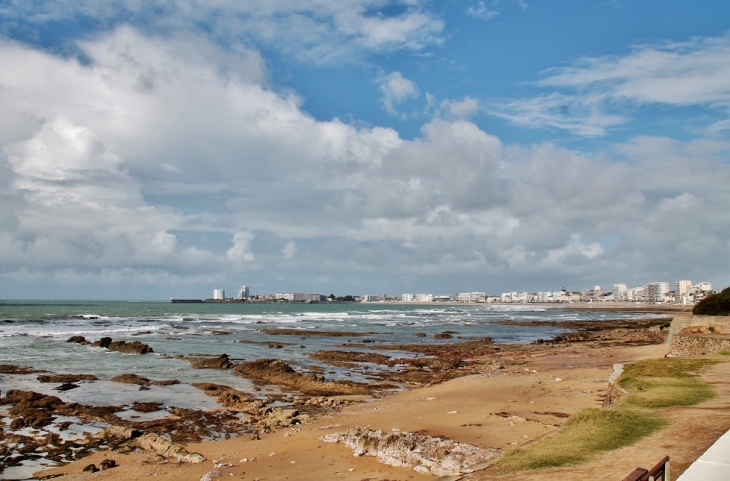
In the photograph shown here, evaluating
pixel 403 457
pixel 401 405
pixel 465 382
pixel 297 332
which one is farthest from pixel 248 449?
pixel 297 332

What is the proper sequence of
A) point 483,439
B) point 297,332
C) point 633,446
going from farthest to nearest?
point 297,332 < point 483,439 < point 633,446

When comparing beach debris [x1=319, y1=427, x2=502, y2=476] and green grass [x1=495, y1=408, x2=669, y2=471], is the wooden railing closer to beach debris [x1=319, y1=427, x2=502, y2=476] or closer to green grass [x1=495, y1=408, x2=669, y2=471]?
green grass [x1=495, y1=408, x2=669, y2=471]

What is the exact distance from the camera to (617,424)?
970 centimetres

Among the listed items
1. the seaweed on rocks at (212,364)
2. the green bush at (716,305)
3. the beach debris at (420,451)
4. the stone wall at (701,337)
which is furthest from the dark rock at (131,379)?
the green bush at (716,305)

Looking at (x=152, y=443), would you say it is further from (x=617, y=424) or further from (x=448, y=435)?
(x=617, y=424)

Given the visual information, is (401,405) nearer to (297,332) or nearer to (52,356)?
(52,356)

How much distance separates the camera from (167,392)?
20594mm

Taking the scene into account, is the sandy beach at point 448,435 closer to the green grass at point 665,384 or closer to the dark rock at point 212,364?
the green grass at point 665,384

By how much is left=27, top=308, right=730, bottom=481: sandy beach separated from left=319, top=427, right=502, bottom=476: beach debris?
0.21 meters

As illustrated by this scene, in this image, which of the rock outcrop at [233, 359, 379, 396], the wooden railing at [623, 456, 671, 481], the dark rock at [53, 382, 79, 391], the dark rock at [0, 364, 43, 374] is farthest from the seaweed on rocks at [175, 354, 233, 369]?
the wooden railing at [623, 456, 671, 481]

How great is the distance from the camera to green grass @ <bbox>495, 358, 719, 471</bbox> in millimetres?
8156

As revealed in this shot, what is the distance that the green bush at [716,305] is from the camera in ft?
100

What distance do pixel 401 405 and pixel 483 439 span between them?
5.92 meters

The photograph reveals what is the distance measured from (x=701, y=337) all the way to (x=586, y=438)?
17.0m
